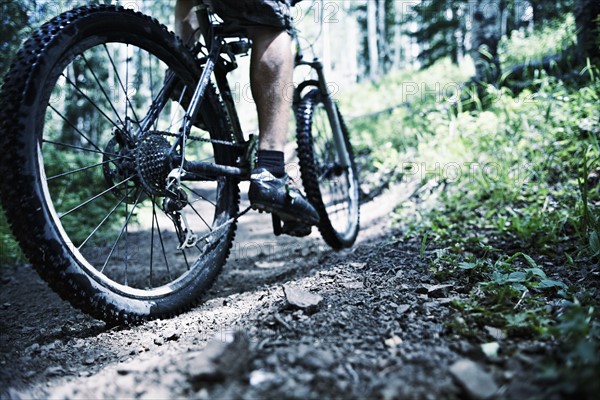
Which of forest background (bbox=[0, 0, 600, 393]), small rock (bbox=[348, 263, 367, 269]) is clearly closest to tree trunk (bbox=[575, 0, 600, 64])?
forest background (bbox=[0, 0, 600, 393])

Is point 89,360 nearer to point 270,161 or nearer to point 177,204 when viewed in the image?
point 177,204

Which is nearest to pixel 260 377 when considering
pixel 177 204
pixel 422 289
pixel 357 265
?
pixel 422 289

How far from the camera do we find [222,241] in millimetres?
2088

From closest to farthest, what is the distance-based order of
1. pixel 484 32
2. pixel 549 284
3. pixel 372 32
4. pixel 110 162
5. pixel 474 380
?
pixel 474 380
pixel 549 284
pixel 110 162
pixel 484 32
pixel 372 32

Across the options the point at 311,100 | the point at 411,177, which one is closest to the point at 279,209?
the point at 311,100

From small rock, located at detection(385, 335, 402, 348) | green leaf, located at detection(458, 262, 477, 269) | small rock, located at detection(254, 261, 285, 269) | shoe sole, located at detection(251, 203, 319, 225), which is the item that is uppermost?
shoe sole, located at detection(251, 203, 319, 225)

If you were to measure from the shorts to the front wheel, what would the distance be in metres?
0.66

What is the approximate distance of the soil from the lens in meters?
0.89

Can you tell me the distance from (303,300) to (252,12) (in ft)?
4.65

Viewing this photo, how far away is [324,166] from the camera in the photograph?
10.1 ft

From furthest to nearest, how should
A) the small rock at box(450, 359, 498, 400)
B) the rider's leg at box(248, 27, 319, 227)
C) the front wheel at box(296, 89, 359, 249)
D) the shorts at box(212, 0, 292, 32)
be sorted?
the front wheel at box(296, 89, 359, 249), the rider's leg at box(248, 27, 319, 227), the shorts at box(212, 0, 292, 32), the small rock at box(450, 359, 498, 400)

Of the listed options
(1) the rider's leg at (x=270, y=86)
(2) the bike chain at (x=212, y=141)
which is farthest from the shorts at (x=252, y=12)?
(2) the bike chain at (x=212, y=141)

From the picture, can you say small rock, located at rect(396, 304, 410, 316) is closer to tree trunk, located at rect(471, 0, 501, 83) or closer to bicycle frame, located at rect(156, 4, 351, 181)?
bicycle frame, located at rect(156, 4, 351, 181)

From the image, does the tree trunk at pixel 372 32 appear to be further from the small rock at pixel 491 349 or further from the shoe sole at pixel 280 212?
the small rock at pixel 491 349
